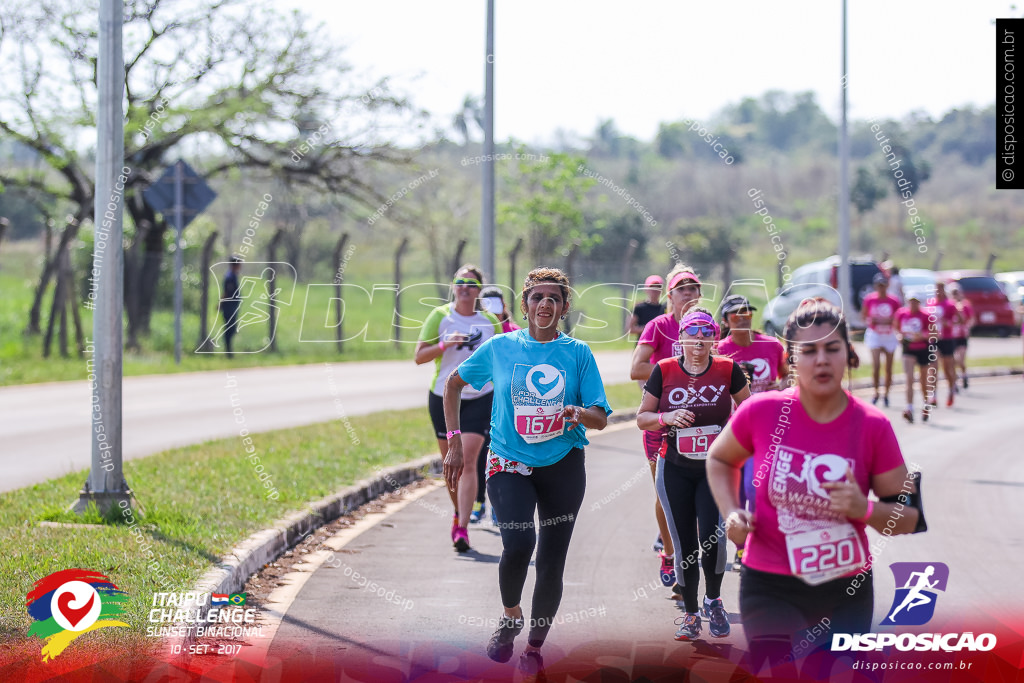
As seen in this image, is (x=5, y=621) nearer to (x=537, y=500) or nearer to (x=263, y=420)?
(x=537, y=500)

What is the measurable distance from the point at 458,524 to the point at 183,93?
1694 cm

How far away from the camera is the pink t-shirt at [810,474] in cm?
374

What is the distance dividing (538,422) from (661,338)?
201 centimetres

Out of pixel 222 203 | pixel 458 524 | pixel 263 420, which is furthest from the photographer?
pixel 222 203

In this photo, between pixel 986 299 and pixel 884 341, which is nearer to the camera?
pixel 884 341

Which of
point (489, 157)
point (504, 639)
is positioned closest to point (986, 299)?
point (489, 157)

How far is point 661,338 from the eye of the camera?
7.27 m

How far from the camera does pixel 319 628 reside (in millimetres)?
6004

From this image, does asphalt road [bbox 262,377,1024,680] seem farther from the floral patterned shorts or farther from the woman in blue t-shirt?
the floral patterned shorts

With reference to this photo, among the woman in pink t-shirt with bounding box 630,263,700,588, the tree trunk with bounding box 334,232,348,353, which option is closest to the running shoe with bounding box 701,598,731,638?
the woman in pink t-shirt with bounding box 630,263,700,588

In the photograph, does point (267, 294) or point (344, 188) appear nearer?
point (267, 294)

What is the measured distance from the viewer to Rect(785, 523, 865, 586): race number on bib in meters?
3.75

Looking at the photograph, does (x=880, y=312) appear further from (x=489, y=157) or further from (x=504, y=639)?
(x=504, y=639)

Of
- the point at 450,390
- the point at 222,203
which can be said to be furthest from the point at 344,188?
the point at 222,203
